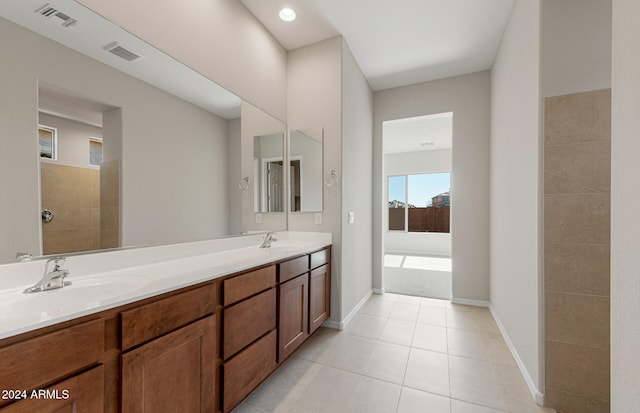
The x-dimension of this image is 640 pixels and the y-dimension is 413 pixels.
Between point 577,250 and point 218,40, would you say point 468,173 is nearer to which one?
point 577,250

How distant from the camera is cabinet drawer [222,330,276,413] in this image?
138 centimetres

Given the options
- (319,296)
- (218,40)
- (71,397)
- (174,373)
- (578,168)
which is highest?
(218,40)

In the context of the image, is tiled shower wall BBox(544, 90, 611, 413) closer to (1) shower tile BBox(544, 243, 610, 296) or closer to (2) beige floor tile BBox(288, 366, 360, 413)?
(1) shower tile BBox(544, 243, 610, 296)

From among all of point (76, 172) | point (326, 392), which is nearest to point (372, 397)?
point (326, 392)

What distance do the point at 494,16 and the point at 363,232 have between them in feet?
8.24

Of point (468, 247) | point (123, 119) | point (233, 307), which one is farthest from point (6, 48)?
point (468, 247)

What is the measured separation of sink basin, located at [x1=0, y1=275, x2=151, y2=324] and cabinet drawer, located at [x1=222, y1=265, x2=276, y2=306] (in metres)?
0.37

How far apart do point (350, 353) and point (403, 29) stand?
120 inches

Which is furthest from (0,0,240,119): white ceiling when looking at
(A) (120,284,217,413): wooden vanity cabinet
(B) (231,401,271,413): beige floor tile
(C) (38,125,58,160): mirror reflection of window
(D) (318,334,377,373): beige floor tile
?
(D) (318,334,377,373): beige floor tile

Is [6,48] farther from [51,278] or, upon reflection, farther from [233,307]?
[233,307]

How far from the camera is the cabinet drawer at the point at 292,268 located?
1861 mm

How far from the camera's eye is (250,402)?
1.65 metres

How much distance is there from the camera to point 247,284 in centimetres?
154

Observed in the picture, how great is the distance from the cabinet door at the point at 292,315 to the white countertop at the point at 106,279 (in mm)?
272
